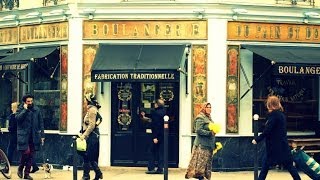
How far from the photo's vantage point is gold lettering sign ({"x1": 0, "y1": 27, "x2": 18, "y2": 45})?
72.5 feet

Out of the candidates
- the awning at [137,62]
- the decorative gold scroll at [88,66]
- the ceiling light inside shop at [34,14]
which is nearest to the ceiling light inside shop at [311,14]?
the awning at [137,62]

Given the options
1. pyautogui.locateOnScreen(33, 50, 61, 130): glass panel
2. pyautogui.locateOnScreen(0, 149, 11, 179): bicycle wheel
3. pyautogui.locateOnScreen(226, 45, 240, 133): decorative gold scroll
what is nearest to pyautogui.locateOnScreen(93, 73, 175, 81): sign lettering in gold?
pyautogui.locateOnScreen(226, 45, 240, 133): decorative gold scroll

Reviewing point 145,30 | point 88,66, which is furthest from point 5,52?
point 145,30

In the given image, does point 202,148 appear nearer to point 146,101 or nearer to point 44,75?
point 146,101

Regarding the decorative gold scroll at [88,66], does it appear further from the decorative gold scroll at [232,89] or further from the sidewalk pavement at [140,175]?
the decorative gold scroll at [232,89]

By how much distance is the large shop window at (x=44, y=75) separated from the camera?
20797mm

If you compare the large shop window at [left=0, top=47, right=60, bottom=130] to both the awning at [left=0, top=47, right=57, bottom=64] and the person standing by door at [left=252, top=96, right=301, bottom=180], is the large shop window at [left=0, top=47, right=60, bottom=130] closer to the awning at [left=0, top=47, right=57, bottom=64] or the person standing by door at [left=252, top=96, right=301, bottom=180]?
the awning at [left=0, top=47, right=57, bottom=64]

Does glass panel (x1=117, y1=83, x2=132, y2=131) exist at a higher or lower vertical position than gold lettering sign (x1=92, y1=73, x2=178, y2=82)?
lower

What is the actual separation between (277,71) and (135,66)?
3.44 metres

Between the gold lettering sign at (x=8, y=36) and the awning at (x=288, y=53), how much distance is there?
645 centimetres

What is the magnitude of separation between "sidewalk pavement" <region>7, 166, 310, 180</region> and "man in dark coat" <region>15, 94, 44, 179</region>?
0.70 metres

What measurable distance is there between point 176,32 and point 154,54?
→ 2.59 ft

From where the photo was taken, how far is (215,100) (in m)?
19.8

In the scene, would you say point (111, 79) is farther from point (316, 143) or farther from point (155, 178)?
point (316, 143)
